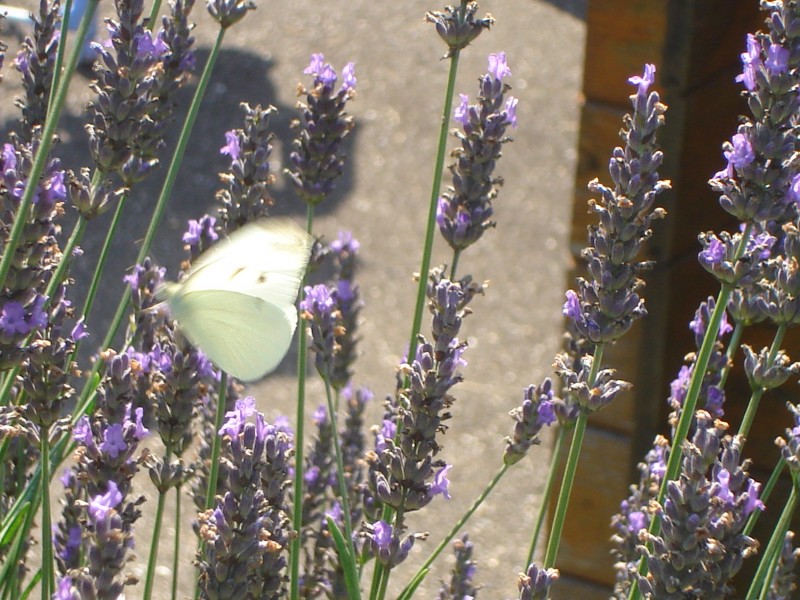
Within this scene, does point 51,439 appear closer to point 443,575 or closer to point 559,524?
point 559,524

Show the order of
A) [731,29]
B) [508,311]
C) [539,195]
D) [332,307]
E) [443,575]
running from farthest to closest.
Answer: [539,195], [508,311], [443,575], [731,29], [332,307]

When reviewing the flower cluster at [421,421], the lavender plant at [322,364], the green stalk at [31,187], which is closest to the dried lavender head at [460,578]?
the lavender plant at [322,364]

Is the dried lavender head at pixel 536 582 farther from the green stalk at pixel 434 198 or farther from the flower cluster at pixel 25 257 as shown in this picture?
the flower cluster at pixel 25 257

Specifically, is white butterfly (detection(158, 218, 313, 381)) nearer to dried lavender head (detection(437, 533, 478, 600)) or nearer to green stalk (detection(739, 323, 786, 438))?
dried lavender head (detection(437, 533, 478, 600))

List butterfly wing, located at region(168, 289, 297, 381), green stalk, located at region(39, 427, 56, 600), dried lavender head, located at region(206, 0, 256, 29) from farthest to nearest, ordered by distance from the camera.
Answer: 1. dried lavender head, located at region(206, 0, 256, 29)
2. butterfly wing, located at region(168, 289, 297, 381)
3. green stalk, located at region(39, 427, 56, 600)

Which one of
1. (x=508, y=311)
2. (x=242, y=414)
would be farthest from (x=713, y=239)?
(x=508, y=311)

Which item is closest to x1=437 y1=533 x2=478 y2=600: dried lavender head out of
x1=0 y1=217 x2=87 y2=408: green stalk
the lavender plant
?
the lavender plant
